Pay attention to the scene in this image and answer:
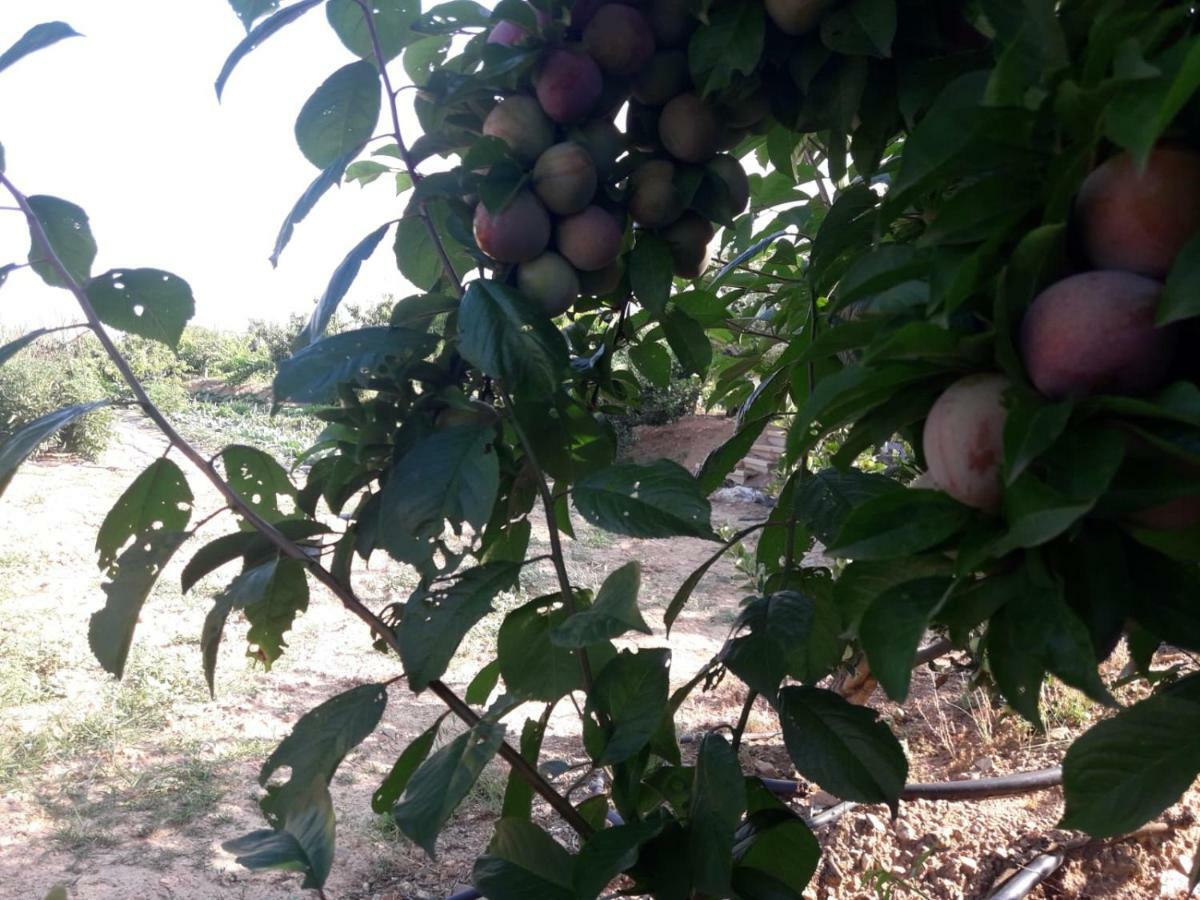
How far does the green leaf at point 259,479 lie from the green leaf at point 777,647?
49cm

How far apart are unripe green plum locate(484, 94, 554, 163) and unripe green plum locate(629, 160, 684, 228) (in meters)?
0.09

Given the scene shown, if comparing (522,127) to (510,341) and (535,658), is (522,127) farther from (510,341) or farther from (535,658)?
(535,658)

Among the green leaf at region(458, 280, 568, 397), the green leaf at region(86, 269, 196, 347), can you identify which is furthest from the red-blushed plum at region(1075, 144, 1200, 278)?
the green leaf at region(86, 269, 196, 347)

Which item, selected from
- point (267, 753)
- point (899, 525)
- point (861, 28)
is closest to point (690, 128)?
point (861, 28)

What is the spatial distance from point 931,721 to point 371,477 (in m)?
2.87

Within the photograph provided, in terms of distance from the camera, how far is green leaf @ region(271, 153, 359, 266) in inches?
28.9

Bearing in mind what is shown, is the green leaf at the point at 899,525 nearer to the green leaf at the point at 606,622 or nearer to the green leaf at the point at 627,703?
the green leaf at the point at 606,622

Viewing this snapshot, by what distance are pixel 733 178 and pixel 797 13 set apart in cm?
17

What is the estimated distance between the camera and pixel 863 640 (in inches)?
17.3

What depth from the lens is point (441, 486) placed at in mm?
665

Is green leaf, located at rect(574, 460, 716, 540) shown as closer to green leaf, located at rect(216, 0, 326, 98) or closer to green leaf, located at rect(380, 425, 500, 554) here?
green leaf, located at rect(380, 425, 500, 554)

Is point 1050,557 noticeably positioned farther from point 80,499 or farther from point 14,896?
point 80,499

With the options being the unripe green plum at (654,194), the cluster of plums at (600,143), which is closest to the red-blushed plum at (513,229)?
the cluster of plums at (600,143)

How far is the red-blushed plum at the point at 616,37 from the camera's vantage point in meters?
0.73
